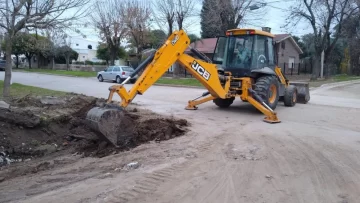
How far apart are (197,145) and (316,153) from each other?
2.36m

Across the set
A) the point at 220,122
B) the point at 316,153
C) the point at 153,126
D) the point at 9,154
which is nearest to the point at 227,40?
the point at 220,122

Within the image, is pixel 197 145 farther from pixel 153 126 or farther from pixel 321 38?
pixel 321 38

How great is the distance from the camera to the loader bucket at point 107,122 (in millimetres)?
6634

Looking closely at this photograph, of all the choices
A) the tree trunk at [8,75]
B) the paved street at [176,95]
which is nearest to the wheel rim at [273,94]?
the paved street at [176,95]

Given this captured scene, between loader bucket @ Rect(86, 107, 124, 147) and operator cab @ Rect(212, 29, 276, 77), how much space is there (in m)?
6.24

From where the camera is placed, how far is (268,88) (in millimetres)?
11828

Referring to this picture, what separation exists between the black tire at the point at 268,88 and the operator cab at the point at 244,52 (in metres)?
0.43

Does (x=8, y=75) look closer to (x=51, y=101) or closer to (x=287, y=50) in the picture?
(x=51, y=101)

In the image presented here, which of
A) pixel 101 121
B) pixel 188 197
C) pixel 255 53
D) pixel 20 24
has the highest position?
pixel 20 24

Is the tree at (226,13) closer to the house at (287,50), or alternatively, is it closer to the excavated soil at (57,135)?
the house at (287,50)

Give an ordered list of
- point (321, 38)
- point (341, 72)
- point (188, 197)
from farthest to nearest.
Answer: point (341, 72)
point (321, 38)
point (188, 197)

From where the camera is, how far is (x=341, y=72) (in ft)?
163

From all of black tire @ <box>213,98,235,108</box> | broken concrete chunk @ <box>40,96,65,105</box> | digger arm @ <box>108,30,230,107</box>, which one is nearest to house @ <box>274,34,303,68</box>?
black tire @ <box>213,98,235,108</box>

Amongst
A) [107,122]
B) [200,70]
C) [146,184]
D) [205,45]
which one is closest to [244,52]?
[200,70]
